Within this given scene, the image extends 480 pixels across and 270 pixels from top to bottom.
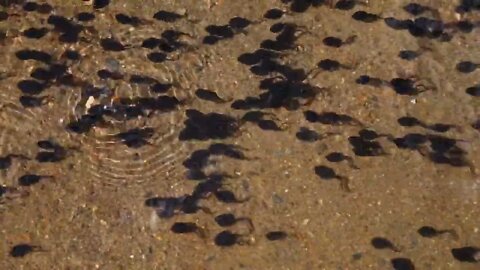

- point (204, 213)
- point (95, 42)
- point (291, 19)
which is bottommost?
point (204, 213)

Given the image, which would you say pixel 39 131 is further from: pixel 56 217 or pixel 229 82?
pixel 229 82

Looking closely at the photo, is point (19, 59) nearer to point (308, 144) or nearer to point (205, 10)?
point (205, 10)

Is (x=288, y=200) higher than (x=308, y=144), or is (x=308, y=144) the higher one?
(x=308, y=144)

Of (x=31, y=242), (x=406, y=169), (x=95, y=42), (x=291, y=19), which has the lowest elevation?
(x=31, y=242)

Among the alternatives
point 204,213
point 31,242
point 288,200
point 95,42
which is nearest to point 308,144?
point 288,200

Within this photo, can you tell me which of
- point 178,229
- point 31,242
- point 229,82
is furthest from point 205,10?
point 31,242

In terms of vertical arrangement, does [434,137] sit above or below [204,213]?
above
